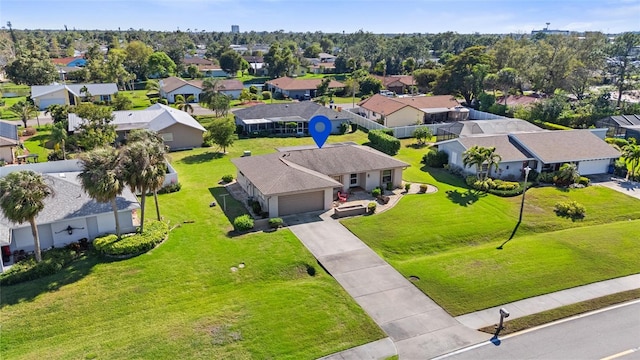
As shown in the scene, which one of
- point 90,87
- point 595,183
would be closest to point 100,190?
point 595,183

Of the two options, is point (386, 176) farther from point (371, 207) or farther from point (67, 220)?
point (67, 220)

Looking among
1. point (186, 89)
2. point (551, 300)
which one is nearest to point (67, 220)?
point (551, 300)

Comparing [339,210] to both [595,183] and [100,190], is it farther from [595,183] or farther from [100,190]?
[595,183]

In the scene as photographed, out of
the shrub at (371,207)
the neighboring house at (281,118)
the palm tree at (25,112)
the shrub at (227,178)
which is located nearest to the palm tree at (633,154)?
the shrub at (371,207)

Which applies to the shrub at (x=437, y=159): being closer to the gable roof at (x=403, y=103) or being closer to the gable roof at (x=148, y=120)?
the gable roof at (x=403, y=103)

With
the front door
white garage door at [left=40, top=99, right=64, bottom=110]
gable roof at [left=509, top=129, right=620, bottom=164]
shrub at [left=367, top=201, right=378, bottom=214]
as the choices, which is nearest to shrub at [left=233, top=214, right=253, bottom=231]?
shrub at [left=367, top=201, right=378, bottom=214]

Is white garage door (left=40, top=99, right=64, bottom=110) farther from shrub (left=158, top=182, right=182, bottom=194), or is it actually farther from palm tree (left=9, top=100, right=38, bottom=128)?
shrub (left=158, top=182, right=182, bottom=194)

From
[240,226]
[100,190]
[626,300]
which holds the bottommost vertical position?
[626,300]
